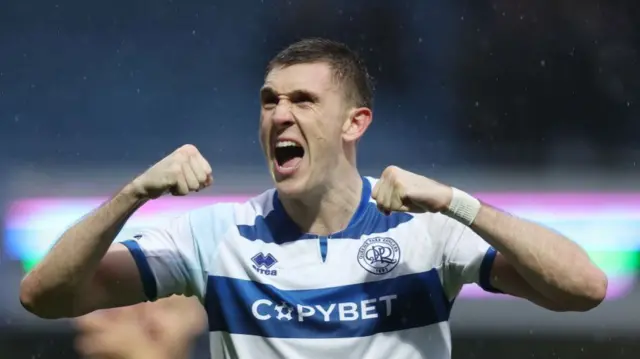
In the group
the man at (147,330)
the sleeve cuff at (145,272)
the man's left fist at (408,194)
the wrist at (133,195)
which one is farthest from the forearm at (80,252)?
the man at (147,330)

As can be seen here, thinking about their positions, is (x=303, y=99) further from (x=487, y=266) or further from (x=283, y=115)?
(x=487, y=266)

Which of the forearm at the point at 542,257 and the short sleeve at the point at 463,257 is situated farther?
the short sleeve at the point at 463,257

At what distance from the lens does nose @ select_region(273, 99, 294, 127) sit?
315 cm

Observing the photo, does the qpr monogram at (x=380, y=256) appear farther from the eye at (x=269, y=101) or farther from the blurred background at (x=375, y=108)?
the blurred background at (x=375, y=108)

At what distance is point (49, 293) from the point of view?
2.96m

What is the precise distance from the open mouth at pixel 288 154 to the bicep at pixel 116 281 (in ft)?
1.58

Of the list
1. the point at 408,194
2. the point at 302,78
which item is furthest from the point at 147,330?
the point at 408,194

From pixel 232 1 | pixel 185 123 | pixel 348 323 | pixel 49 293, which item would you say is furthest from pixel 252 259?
pixel 232 1

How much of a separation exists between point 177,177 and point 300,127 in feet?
1.58

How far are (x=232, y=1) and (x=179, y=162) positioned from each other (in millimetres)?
3629

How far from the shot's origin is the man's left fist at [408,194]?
2.80 m

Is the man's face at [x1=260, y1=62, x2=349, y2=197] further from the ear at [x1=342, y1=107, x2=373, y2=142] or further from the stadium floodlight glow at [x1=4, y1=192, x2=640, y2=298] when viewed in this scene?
the stadium floodlight glow at [x1=4, y1=192, x2=640, y2=298]

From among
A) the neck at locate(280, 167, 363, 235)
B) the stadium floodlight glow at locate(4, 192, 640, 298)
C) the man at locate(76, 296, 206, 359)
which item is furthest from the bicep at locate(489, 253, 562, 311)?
the stadium floodlight glow at locate(4, 192, 640, 298)

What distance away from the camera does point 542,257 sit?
112 inches
